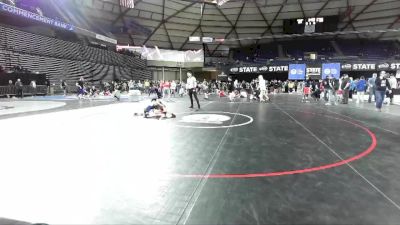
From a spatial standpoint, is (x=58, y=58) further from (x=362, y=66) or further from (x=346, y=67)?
(x=362, y=66)

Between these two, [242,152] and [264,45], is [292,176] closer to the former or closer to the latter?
[242,152]

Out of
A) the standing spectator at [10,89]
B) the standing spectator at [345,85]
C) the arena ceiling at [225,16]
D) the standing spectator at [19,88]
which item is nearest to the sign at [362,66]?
the arena ceiling at [225,16]

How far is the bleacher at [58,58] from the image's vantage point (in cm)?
2281

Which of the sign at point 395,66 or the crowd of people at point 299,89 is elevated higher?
the sign at point 395,66

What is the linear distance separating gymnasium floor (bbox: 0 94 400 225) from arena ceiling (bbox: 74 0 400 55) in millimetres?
30812

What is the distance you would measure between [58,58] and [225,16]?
22714mm

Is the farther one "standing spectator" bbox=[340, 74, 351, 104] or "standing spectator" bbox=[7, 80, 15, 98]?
"standing spectator" bbox=[7, 80, 15, 98]

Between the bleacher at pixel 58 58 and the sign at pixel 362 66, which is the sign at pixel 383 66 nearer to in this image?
the sign at pixel 362 66

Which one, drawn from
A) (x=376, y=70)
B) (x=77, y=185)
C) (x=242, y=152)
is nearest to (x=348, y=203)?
(x=242, y=152)

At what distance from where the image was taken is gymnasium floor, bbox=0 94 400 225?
8.55 feet

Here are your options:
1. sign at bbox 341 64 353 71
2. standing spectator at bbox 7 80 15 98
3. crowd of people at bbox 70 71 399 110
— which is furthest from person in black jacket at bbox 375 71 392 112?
standing spectator at bbox 7 80 15 98

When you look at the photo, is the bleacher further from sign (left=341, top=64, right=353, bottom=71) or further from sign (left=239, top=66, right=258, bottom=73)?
sign (left=341, top=64, right=353, bottom=71)

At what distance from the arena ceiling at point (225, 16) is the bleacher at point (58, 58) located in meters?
4.94

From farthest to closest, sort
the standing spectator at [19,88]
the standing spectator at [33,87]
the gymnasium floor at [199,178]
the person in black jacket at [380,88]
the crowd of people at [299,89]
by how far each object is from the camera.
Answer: the standing spectator at [33,87]
the standing spectator at [19,88]
the crowd of people at [299,89]
the person in black jacket at [380,88]
the gymnasium floor at [199,178]
